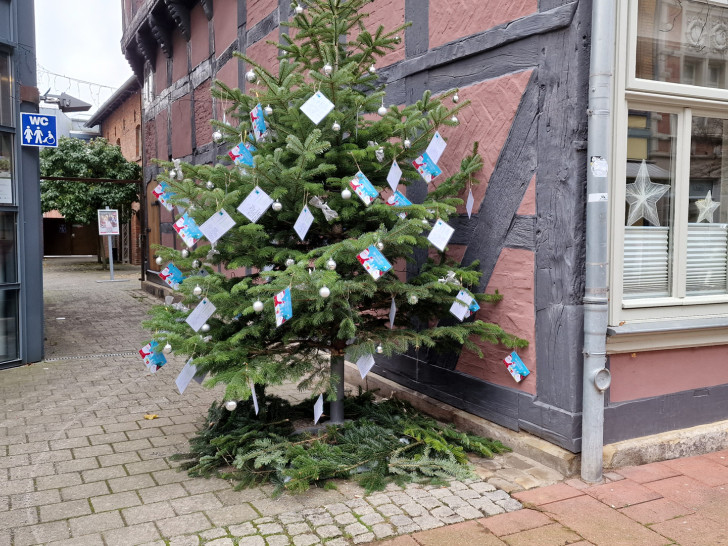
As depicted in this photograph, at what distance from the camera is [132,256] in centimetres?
2730

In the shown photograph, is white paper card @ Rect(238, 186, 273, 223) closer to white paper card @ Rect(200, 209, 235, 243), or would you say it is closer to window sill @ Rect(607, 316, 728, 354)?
white paper card @ Rect(200, 209, 235, 243)

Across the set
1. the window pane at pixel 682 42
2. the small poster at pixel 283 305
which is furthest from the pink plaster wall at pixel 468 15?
the small poster at pixel 283 305

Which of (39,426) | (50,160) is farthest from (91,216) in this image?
(39,426)

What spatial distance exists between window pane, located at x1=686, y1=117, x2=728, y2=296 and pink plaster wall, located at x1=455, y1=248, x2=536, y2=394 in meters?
1.12

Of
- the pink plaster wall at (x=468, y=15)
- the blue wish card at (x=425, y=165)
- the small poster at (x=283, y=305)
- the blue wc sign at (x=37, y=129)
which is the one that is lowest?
the small poster at (x=283, y=305)

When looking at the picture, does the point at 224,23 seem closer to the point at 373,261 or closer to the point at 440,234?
the point at 440,234

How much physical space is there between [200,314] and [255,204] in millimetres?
707

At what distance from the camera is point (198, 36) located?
11.6 metres

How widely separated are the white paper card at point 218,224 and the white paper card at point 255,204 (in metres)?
0.09

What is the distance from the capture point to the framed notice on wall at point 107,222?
1794 centimetres

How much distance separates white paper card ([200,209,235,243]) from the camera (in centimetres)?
364

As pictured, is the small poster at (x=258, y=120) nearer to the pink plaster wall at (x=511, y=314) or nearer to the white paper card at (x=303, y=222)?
the white paper card at (x=303, y=222)

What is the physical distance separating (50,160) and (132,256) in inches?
225

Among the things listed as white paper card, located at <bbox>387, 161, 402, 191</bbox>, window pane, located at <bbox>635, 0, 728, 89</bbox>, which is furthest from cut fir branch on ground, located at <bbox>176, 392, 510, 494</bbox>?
window pane, located at <bbox>635, 0, 728, 89</bbox>
